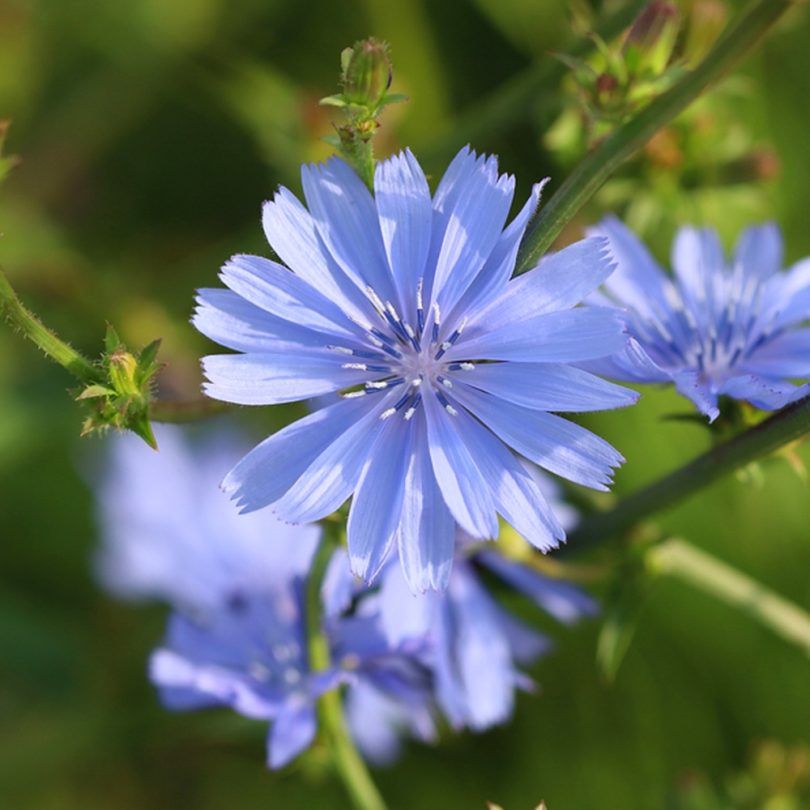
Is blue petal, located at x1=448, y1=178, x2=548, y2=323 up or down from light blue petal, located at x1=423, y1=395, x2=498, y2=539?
up

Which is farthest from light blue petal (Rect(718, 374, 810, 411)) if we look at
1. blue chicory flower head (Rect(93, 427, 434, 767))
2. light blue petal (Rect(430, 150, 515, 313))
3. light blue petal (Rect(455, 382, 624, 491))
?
blue chicory flower head (Rect(93, 427, 434, 767))

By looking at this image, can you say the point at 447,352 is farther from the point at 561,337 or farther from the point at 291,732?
the point at 291,732

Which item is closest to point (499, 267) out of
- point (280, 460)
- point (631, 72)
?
point (280, 460)

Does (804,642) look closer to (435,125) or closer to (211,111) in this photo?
(435,125)

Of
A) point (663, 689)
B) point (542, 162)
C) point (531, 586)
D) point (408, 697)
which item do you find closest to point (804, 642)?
point (531, 586)

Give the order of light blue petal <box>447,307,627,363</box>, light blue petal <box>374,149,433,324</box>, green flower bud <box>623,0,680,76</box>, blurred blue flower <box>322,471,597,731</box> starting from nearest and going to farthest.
A: light blue petal <box>447,307,627,363</box> < light blue petal <box>374,149,433,324</box> < green flower bud <box>623,0,680,76</box> < blurred blue flower <box>322,471,597,731</box>

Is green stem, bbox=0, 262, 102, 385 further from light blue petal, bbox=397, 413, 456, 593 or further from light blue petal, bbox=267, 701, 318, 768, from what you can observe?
light blue petal, bbox=267, 701, 318, 768

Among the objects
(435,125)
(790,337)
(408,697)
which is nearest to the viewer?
(790,337)
